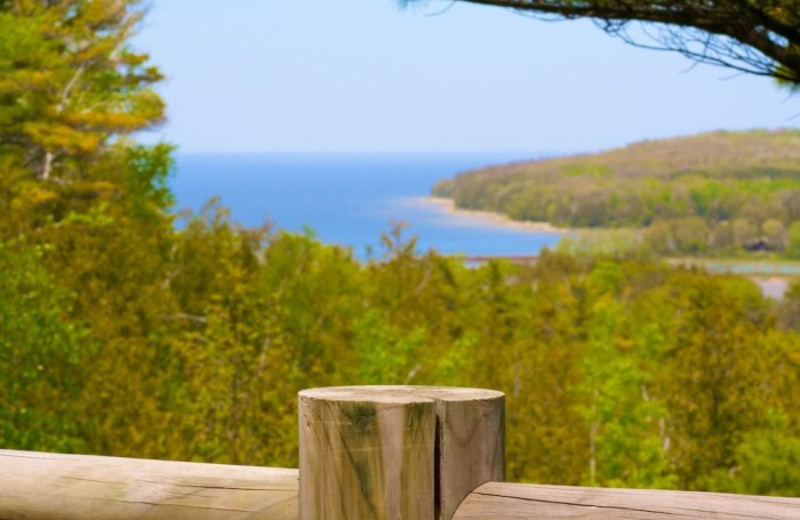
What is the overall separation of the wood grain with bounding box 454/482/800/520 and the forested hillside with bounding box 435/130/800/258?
137826 mm

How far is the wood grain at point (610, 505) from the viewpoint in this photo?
2.01 metres

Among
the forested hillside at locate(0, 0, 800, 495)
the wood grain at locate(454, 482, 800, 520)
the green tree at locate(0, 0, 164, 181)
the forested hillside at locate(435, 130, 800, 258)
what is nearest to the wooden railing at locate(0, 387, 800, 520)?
the wood grain at locate(454, 482, 800, 520)

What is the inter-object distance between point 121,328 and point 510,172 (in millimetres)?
150684

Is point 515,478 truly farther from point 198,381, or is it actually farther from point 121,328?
point 198,381

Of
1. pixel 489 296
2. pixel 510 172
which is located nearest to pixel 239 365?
pixel 489 296

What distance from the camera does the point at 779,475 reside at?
110 feet

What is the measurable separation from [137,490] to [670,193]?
166 metres

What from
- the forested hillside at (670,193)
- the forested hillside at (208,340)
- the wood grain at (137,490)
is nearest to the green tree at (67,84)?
the forested hillside at (208,340)

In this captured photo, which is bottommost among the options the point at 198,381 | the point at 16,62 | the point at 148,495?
the point at 198,381

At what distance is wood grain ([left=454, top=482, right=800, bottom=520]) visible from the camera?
6.59ft

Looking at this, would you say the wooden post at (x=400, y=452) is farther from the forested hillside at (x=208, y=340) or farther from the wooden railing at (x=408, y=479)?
the forested hillside at (x=208, y=340)

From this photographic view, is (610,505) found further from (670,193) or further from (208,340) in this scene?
(670,193)

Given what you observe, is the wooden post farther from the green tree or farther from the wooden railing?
the green tree

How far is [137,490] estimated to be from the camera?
8.10ft
